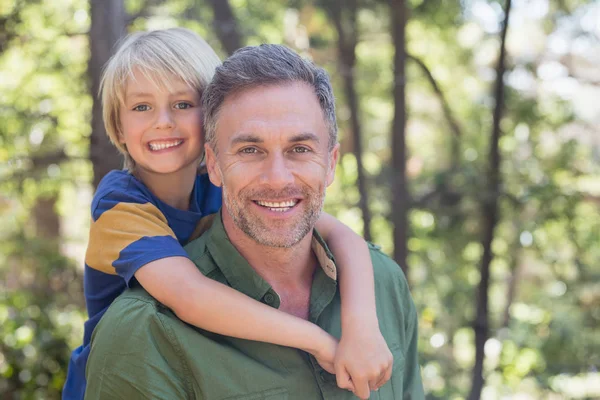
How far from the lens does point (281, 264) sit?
2.07 m

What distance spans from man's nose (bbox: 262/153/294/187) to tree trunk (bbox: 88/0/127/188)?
9.29 ft

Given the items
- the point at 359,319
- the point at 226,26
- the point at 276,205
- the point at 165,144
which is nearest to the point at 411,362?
the point at 359,319

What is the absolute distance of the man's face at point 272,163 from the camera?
1.90m

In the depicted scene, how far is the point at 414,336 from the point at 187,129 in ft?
3.35

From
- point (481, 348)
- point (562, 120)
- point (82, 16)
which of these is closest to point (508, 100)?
point (562, 120)

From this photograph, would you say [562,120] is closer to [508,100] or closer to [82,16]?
[508,100]

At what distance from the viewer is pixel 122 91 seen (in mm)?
2367

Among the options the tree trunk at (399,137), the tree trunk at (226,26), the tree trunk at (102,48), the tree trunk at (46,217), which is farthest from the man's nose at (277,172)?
the tree trunk at (46,217)

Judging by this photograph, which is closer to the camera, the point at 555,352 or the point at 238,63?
the point at 238,63

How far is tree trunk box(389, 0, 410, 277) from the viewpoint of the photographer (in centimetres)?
509

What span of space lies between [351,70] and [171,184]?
409 centimetres

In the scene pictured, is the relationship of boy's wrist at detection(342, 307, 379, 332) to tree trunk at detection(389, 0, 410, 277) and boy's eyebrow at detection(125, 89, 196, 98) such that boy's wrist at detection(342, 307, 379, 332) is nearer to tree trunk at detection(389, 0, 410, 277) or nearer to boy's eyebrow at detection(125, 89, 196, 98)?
boy's eyebrow at detection(125, 89, 196, 98)

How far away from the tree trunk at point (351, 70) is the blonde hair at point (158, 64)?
337 centimetres

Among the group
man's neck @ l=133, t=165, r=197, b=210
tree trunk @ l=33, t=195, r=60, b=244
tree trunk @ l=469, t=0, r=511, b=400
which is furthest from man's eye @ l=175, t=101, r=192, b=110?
tree trunk @ l=33, t=195, r=60, b=244
